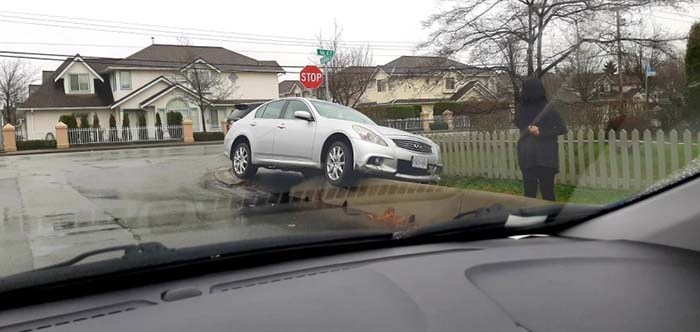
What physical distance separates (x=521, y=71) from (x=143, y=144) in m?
6.16

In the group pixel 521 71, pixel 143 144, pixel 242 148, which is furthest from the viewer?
pixel 143 144

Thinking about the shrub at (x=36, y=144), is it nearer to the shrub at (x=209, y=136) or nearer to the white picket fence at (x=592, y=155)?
the shrub at (x=209, y=136)

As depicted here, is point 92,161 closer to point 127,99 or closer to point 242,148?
point 242,148

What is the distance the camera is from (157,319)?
1757 mm

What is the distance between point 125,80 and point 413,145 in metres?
3.75

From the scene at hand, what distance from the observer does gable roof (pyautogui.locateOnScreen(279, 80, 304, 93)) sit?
7.67 meters

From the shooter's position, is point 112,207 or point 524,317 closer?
point 524,317

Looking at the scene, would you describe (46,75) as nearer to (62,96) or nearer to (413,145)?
(62,96)

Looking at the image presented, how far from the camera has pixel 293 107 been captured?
323 inches

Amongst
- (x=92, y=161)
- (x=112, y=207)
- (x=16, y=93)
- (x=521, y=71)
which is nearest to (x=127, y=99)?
(x=112, y=207)

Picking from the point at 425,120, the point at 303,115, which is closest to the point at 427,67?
the point at 425,120

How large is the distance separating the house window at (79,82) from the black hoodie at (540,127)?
4654 millimetres

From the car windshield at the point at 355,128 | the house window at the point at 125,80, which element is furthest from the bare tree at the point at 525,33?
the house window at the point at 125,80

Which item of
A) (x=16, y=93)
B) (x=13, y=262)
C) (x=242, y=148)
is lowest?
(x=13, y=262)
